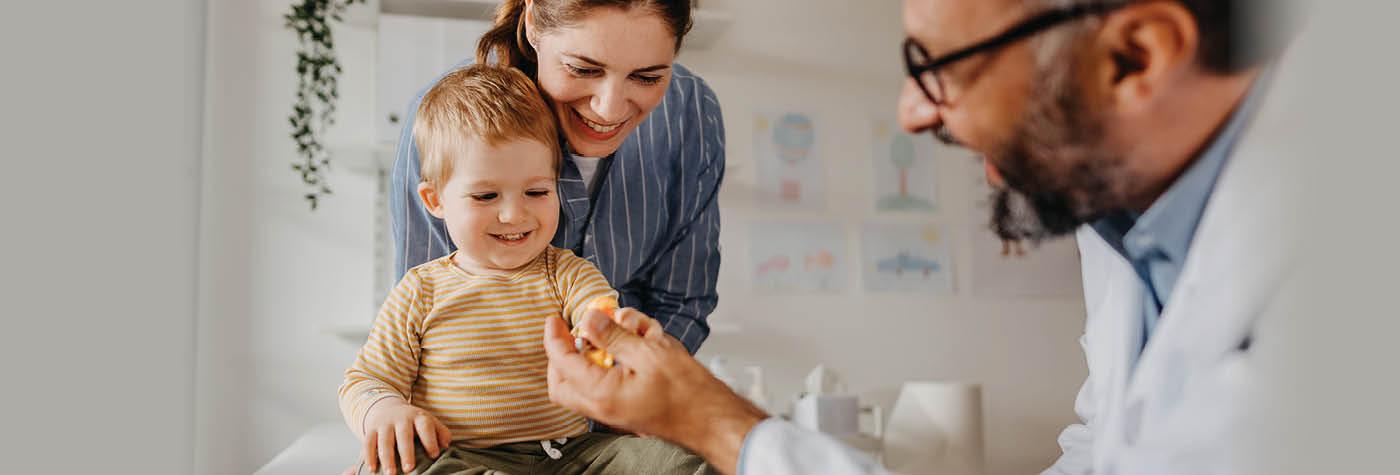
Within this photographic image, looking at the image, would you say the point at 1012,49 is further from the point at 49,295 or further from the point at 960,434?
the point at 960,434

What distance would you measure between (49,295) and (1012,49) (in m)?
0.93

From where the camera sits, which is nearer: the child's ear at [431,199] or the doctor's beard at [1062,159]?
the doctor's beard at [1062,159]

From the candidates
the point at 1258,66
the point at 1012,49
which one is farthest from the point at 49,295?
the point at 1258,66

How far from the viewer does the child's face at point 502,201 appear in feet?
2.76

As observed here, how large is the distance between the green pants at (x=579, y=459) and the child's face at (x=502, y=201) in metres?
0.16

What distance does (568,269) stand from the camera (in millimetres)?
898

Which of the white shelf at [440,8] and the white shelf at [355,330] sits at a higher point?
the white shelf at [440,8]

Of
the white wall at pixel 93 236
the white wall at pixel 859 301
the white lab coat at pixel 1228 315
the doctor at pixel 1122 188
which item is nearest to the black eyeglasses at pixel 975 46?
the doctor at pixel 1122 188

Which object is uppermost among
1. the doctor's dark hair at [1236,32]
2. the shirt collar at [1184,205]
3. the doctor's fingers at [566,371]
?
the doctor's dark hair at [1236,32]

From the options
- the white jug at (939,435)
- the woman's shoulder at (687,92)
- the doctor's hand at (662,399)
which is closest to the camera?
the doctor's hand at (662,399)

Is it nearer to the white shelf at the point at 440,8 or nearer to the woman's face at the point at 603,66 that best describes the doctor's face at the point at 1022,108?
the woman's face at the point at 603,66

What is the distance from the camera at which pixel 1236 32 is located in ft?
1.94

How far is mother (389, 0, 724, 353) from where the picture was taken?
35.5 inches

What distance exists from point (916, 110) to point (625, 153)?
405 mm
